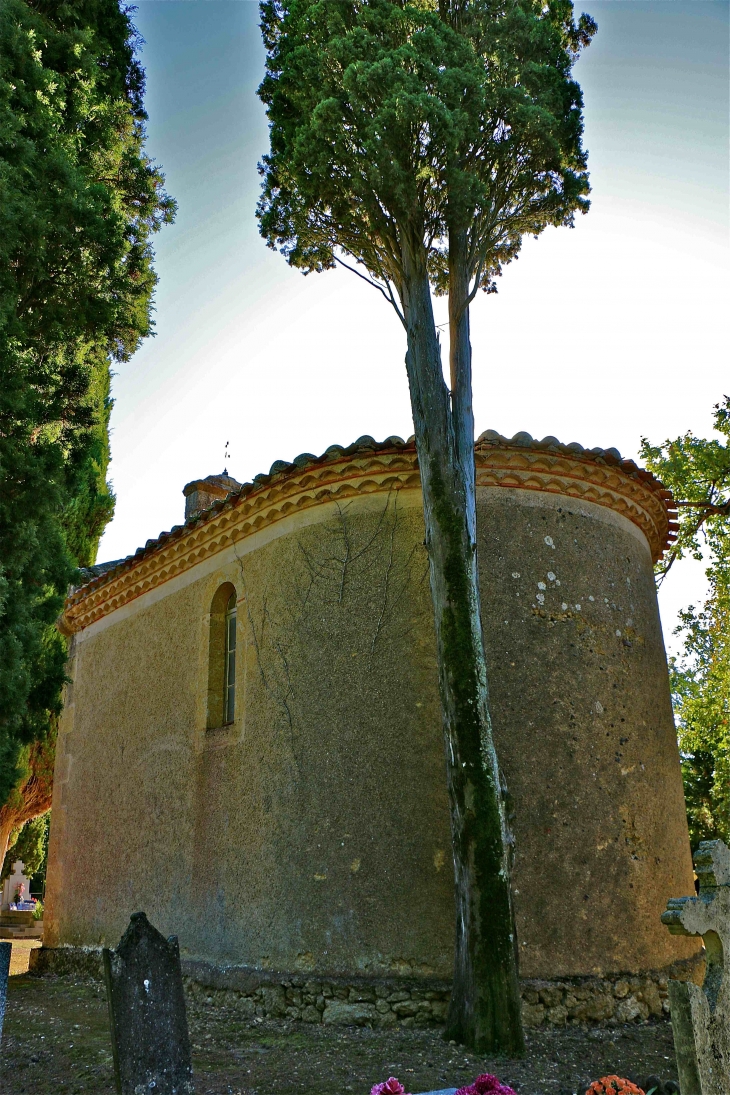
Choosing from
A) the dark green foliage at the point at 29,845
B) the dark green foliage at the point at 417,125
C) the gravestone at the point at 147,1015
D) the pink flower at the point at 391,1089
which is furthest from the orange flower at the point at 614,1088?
the dark green foliage at the point at 29,845

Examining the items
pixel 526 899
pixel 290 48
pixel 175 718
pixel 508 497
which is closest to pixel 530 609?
Result: pixel 508 497

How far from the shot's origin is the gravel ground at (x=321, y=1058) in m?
5.69

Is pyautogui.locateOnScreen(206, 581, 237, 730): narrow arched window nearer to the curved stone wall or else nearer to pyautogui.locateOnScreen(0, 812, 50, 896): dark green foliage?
the curved stone wall

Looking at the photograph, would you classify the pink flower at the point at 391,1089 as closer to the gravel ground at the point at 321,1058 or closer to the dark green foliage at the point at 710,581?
the gravel ground at the point at 321,1058

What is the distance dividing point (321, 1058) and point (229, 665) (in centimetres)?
476

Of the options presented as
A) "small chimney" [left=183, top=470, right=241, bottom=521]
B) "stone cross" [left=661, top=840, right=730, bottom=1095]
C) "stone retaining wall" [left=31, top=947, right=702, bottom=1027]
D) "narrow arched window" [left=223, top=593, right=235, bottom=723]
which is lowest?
"stone retaining wall" [left=31, top=947, right=702, bottom=1027]

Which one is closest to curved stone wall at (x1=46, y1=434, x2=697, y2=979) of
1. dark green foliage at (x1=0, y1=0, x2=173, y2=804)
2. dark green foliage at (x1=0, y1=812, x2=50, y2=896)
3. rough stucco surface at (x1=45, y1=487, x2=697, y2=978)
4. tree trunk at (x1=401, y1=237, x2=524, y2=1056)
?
rough stucco surface at (x1=45, y1=487, x2=697, y2=978)

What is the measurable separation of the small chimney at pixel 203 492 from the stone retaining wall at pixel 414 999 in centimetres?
839

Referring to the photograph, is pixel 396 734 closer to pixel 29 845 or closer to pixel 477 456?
pixel 477 456

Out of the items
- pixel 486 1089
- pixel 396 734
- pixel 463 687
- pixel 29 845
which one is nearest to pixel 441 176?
pixel 463 687

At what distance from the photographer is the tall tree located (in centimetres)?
740

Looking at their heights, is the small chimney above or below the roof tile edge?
above

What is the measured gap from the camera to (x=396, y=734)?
8.11 m

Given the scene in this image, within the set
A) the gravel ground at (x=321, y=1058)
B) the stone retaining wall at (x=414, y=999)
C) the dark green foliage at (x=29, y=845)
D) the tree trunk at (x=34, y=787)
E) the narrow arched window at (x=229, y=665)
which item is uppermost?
the narrow arched window at (x=229, y=665)
